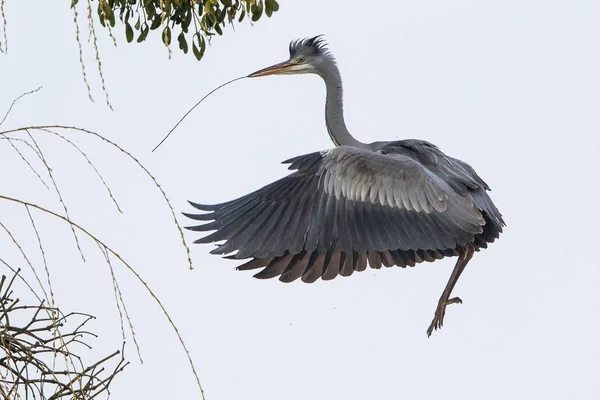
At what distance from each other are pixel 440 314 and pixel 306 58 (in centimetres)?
210

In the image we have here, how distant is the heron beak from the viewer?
7.77m

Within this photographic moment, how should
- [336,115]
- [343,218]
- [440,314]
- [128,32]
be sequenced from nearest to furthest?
1. [128,32]
2. [343,218]
3. [440,314]
4. [336,115]

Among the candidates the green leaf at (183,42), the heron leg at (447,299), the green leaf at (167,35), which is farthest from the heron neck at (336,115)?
the green leaf at (167,35)

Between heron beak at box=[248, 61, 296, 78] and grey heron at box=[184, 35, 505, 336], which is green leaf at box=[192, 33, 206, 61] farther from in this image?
heron beak at box=[248, 61, 296, 78]

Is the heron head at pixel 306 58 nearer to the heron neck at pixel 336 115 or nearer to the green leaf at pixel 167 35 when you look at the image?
the heron neck at pixel 336 115

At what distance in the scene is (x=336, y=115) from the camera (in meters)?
7.79

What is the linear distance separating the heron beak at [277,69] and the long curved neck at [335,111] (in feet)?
0.79

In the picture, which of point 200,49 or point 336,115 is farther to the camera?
point 336,115

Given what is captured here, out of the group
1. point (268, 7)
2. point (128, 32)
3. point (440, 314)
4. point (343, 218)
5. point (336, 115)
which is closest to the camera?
point (268, 7)

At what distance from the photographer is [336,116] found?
7.79 meters

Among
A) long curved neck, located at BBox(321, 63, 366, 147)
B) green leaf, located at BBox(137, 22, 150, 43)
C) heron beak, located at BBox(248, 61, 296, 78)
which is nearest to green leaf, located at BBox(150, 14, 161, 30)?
green leaf, located at BBox(137, 22, 150, 43)

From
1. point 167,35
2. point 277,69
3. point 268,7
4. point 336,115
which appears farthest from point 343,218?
point 167,35

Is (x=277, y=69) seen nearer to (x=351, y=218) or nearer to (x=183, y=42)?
(x=351, y=218)

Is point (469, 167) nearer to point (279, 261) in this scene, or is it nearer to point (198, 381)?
point (279, 261)
